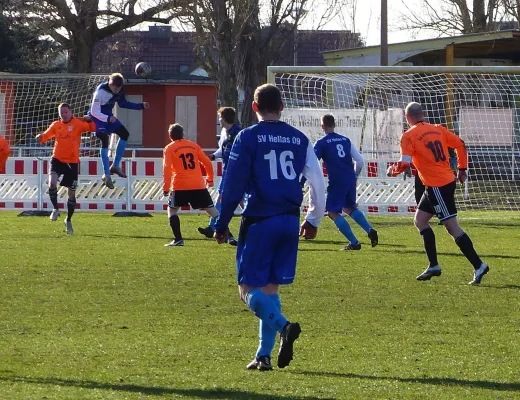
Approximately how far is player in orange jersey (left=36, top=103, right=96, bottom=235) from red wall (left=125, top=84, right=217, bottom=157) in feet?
67.4

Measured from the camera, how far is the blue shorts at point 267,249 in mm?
7230

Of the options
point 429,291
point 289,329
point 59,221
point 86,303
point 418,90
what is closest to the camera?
point 289,329

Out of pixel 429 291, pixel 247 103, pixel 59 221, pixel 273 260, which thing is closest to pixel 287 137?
pixel 273 260

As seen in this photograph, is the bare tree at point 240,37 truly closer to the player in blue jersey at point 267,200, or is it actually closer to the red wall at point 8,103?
the red wall at point 8,103

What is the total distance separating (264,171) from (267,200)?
19cm

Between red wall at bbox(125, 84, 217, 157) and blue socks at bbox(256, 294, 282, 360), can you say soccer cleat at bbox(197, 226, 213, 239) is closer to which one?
blue socks at bbox(256, 294, 282, 360)

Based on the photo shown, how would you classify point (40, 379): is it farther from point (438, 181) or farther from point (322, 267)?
point (322, 267)

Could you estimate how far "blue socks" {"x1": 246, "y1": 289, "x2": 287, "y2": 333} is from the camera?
720 cm

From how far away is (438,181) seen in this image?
39.4 feet

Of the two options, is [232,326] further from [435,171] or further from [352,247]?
[352,247]

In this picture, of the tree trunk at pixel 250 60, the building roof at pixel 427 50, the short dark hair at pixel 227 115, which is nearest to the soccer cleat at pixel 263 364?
the short dark hair at pixel 227 115

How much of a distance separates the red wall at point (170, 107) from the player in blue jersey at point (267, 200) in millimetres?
31443

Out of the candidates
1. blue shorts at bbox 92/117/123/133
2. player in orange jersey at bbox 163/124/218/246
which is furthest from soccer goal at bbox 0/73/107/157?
player in orange jersey at bbox 163/124/218/246

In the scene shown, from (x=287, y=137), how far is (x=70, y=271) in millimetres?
6295
